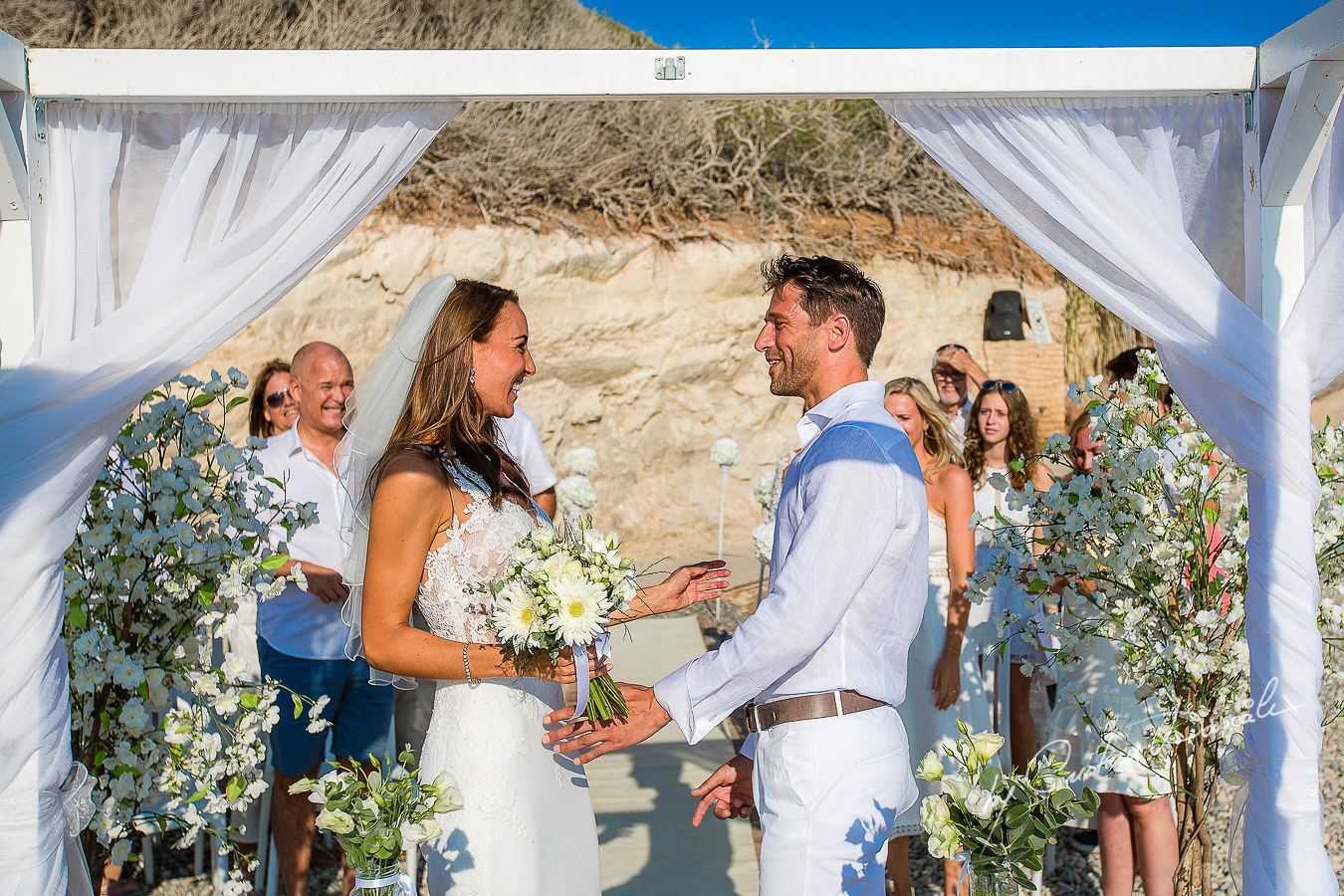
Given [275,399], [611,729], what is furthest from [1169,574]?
[275,399]

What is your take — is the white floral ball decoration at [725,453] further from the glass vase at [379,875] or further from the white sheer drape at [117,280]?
the glass vase at [379,875]

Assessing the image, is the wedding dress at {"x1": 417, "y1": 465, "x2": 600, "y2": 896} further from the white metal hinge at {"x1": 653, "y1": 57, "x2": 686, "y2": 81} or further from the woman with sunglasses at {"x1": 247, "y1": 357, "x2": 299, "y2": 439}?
the woman with sunglasses at {"x1": 247, "y1": 357, "x2": 299, "y2": 439}

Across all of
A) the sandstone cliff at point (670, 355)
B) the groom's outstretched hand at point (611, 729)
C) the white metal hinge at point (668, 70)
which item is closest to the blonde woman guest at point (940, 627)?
the groom's outstretched hand at point (611, 729)

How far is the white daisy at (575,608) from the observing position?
7.39 feet

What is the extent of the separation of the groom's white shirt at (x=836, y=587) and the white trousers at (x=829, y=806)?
106 mm

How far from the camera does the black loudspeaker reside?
12.2 metres

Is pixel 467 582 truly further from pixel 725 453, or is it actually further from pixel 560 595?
pixel 725 453

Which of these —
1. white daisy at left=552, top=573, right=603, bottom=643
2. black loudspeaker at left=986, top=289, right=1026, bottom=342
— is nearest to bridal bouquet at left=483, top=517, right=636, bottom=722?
white daisy at left=552, top=573, right=603, bottom=643

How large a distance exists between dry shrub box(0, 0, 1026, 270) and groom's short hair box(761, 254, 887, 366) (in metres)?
8.86

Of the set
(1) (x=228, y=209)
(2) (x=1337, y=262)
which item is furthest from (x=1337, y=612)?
(1) (x=228, y=209)

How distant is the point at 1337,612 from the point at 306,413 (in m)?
4.06

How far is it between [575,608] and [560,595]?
5 cm

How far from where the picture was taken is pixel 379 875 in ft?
7.22

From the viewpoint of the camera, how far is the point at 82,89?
286 cm
